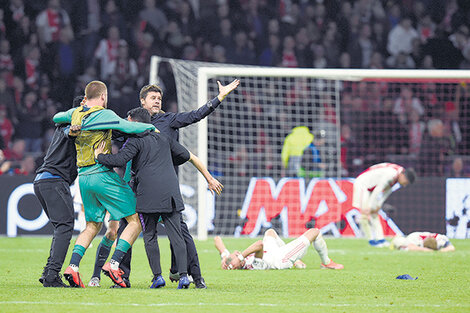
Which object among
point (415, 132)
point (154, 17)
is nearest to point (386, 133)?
point (415, 132)

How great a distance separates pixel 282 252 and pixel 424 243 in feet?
12.6

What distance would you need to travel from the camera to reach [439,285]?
8.11 metres

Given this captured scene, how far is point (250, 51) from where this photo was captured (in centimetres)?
1873

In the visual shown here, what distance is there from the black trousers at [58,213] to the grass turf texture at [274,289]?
0.35 meters

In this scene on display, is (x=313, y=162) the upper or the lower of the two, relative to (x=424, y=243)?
upper

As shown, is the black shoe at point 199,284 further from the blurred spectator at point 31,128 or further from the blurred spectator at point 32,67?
the blurred spectator at point 32,67

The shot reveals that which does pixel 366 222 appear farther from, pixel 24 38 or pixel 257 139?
pixel 24 38

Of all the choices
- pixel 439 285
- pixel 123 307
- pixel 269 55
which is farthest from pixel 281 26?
pixel 123 307

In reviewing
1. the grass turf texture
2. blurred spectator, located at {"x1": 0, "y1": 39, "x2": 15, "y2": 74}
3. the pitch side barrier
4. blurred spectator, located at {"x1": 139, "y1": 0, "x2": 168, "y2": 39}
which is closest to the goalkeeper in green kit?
the grass turf texture

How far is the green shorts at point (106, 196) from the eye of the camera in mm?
7516

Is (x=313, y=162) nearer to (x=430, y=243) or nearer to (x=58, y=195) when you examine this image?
(x=430, y=243)

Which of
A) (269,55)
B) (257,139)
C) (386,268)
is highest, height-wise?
(269,55)

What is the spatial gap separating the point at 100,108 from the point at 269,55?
11562mm

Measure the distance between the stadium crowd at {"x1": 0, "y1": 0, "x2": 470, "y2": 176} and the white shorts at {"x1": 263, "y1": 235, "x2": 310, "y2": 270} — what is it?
7.36 m
